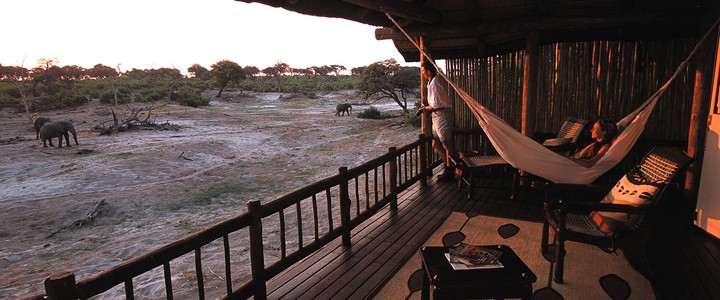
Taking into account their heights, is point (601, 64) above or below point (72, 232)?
above

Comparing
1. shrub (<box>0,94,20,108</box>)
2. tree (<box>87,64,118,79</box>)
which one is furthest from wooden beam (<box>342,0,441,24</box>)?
tree (<box>87,64,118,79</box>)

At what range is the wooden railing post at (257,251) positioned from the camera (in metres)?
2.23

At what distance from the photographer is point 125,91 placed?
84.4ft

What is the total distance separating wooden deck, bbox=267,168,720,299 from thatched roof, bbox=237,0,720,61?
1854 millimetres

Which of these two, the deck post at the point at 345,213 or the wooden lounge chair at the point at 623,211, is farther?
the deck post at the point at 345,213

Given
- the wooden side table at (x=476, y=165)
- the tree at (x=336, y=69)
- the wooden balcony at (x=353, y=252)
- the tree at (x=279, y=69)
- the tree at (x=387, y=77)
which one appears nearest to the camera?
the wooden balcony at (x=353, y=252)

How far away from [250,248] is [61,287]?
3.06ft

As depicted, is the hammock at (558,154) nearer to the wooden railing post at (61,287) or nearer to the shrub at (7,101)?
the wooden railing post at (61,287)

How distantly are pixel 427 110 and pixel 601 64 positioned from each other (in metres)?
2.01

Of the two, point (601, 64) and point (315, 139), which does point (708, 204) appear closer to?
point (601, 64)

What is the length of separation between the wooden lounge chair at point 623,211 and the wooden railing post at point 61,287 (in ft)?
8.03

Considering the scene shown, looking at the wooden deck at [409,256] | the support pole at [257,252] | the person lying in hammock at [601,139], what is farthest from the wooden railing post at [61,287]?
the person lying in hammock at [601,139]

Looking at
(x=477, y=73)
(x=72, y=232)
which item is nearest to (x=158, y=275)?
(x=72, y=232)

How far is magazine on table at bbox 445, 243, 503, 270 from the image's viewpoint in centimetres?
179
